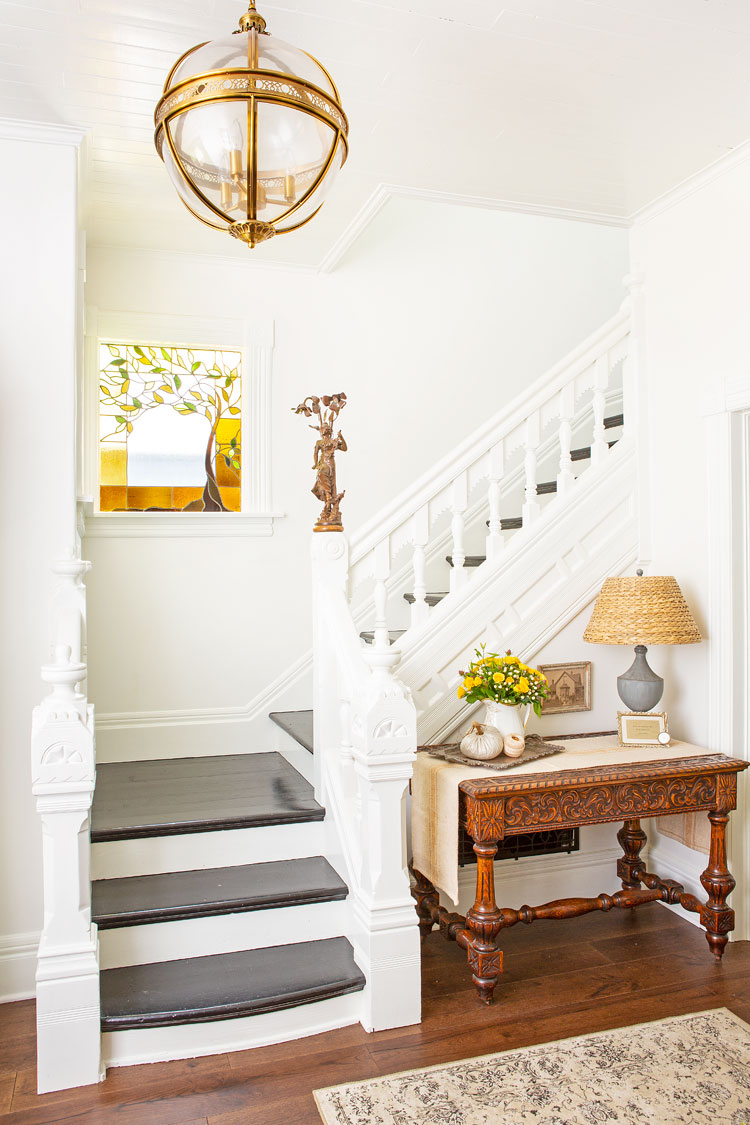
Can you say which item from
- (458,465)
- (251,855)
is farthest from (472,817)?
(458,465)

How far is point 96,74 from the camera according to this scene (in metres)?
2.77

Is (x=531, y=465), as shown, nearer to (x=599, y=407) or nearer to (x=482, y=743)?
(x=599, y=407)

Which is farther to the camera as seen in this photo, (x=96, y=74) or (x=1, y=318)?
(x=1, y=318)

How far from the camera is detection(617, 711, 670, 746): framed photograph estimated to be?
3.60 metres

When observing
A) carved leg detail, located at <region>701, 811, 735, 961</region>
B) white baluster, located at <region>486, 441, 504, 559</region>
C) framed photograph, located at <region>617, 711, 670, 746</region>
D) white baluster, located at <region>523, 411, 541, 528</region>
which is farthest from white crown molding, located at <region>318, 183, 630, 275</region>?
carved leg detail, located at <region>701, 811, 735, 961</region>

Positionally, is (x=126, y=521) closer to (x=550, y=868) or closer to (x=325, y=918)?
(x=325, y=918)

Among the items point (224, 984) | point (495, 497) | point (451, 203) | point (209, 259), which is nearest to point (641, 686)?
point (495, 497)

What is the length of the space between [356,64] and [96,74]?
0.84 m

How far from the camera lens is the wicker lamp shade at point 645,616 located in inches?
136

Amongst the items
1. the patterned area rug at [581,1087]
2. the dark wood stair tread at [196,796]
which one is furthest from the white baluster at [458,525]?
the patterned area rug at [581,1087]

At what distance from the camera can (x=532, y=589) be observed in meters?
3.87

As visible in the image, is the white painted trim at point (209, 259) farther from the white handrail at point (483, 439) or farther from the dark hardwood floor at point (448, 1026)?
the dark hardwood floor at point (448, 1026)

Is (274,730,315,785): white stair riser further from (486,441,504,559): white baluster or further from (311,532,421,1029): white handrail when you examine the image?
(486,441,504,559): white baluster

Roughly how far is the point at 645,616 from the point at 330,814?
4.89 ft
